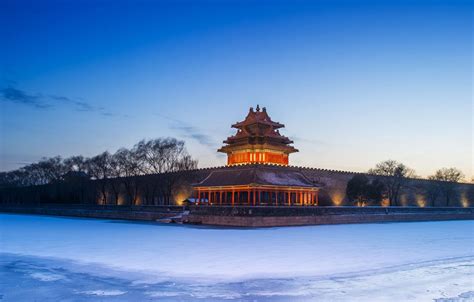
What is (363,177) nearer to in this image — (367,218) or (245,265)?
(367,218)

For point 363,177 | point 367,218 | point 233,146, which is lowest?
point 367,218

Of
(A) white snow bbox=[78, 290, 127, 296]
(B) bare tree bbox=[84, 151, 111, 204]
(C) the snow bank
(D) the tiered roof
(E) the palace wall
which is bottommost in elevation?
(C) the snow bank

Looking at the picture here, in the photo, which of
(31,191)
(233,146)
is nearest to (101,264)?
(233,146)

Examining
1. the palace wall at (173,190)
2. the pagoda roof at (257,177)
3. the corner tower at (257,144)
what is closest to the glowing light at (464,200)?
the palace wall at (173,190)

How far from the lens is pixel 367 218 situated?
34.9 metres

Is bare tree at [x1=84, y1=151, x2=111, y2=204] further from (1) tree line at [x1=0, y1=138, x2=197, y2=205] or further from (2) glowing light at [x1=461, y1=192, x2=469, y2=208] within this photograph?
(2) glowing light at [x1=461, y1=192, x2=469, y2=208]

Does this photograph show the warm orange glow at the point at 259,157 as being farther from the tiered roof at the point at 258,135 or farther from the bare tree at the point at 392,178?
the bare tree at the point at 392,178

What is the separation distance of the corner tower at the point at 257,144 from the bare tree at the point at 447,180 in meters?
23.2

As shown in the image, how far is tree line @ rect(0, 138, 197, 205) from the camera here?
47.9 m

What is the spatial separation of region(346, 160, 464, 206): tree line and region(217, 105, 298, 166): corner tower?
894cm

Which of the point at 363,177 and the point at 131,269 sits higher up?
the point at 363,177

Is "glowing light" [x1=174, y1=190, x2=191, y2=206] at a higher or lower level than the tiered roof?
lower

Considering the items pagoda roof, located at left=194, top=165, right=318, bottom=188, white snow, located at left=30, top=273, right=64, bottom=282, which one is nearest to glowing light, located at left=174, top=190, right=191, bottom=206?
pagoda roof, located at left=194, top=165, right=318, bottom=188

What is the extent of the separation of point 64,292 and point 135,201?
43.4 metres
